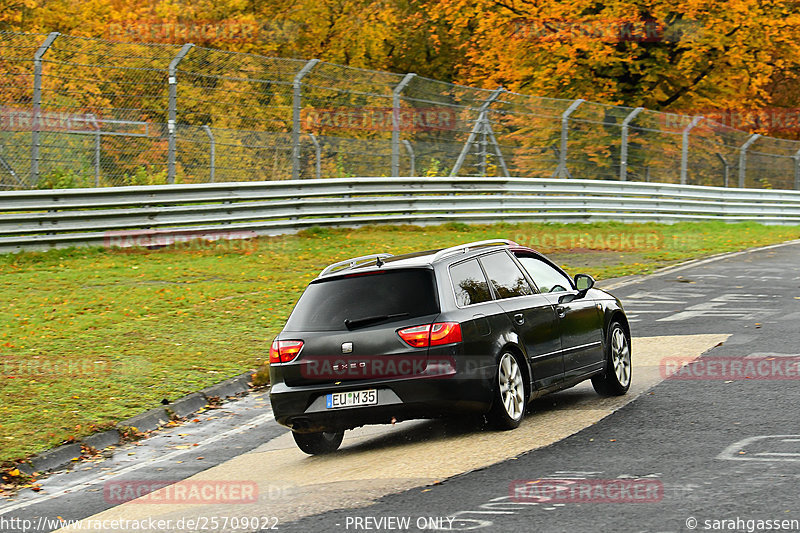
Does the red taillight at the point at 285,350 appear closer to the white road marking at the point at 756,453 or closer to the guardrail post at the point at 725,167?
the white road marking at the point at 756,453

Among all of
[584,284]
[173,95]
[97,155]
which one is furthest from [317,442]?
[173,95]

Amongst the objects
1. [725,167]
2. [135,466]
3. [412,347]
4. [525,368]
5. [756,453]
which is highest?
[725,167]

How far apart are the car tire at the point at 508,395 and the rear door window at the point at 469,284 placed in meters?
0.51

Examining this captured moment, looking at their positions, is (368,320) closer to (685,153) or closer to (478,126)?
(478,126)

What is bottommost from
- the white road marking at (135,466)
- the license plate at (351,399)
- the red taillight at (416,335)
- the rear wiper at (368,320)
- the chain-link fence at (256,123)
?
the white road marking at (135,466)

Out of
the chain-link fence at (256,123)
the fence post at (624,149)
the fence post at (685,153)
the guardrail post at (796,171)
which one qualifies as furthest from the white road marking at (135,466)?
the guardrail post at (796,171)

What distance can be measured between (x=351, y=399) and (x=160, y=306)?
23.3 feet

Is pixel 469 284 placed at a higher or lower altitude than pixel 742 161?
lower

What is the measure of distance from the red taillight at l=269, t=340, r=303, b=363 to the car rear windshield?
14 centimetres

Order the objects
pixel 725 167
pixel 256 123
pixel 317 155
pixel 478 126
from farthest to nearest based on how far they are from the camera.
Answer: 1. pixel 725 167
2. pixel 478 126
3. pixel 317 155
4. pixel 256 123

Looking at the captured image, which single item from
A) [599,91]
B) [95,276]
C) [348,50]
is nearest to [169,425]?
[95,276]

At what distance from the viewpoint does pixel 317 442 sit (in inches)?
338

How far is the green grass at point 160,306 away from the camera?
986cm

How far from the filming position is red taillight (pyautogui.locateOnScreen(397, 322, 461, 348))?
803 centimetres
